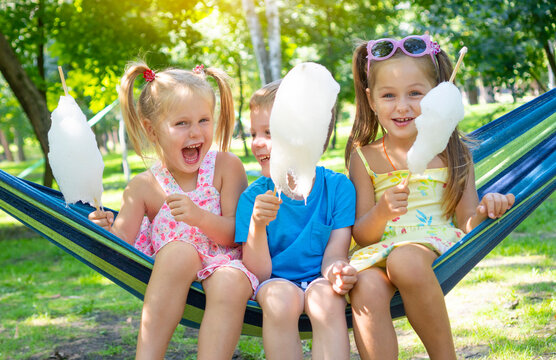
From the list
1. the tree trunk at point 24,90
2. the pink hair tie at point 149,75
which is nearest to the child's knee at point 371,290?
the pink hair tie at point 149,75

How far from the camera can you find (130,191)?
241 cm

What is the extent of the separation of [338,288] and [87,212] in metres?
1.06

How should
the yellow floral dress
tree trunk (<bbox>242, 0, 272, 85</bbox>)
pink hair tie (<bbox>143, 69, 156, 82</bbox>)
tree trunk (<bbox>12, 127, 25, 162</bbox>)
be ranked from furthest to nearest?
tree trunk (<bbox>12, 127, 25, 162</bbox>) → tree trunk (<bbox>242, 0, 272, 85</bbox>) → pink hair tie (<bbox>143, 69, 156, 82</bbox>) → the yellow floral dress

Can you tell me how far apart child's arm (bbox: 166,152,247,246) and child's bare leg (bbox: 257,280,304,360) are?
0.36 metres

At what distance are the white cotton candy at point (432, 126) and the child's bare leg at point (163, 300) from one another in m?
0.80

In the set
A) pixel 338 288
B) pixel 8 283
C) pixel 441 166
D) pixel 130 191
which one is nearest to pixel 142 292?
pixel 130 191

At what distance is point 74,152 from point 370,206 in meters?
1.07

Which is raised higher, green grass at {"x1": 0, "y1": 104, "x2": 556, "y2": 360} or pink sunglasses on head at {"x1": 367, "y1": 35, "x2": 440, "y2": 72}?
pink sunglasses on head at {"x1": 367, "y1": 35, "x2": 440, "y2": 72}

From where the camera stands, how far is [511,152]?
2.79 meters

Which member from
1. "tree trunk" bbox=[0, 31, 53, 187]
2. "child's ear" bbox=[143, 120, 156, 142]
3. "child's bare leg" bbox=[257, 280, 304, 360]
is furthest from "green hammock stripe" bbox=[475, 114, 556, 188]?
"tree trunk" bbox=[0, 31, 53, 187]

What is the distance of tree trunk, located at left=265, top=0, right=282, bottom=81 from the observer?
8.91 metres

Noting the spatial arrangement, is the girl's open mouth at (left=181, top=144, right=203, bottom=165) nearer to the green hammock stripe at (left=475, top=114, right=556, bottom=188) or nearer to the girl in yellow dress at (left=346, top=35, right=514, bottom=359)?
the girl in yellow dress at (left=346, top=35, right=514, bottom=359)

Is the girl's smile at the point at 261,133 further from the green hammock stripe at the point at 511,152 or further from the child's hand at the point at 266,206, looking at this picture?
the green hammock stripe at the point at 511,152

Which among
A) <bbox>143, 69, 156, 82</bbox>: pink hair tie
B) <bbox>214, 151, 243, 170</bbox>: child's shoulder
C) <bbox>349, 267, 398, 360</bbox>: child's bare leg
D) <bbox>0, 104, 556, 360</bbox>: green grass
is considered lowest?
<bbox>0, 104, 556, 360</bbox>: green grass
